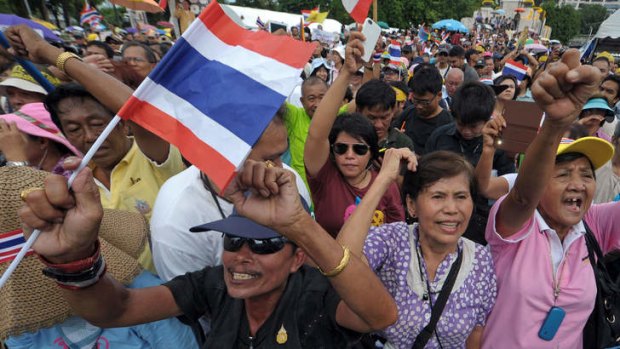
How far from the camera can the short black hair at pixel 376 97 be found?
3.27 meters

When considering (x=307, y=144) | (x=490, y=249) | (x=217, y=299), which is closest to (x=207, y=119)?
(x=217, y=299)

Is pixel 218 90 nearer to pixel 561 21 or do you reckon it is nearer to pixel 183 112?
pixel 183 112

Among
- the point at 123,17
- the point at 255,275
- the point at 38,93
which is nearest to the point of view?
the point at 255,275

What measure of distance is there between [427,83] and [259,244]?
326 centimetres

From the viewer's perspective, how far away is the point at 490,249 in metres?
1.97

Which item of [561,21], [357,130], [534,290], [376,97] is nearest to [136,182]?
[357,130]

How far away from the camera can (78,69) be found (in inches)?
67.9

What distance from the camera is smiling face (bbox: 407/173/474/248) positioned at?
1.76m

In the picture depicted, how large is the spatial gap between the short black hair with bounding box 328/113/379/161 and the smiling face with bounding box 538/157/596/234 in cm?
109

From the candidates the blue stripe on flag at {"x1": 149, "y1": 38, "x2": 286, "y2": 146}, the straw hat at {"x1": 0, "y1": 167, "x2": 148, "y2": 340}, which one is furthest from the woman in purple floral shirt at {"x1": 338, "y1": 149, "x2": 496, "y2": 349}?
the straw hat at {"x1": 0, "y1": 167, "x2": 148, "y2": 340}

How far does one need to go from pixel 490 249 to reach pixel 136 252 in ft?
5.90

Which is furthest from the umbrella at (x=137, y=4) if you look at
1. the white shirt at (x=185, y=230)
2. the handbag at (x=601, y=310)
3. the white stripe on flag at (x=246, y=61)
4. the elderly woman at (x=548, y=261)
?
the handbag at (x=601, y=310)

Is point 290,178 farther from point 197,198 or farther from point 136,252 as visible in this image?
point 136,252

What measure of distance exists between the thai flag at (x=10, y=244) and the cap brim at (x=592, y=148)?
2.33 m
